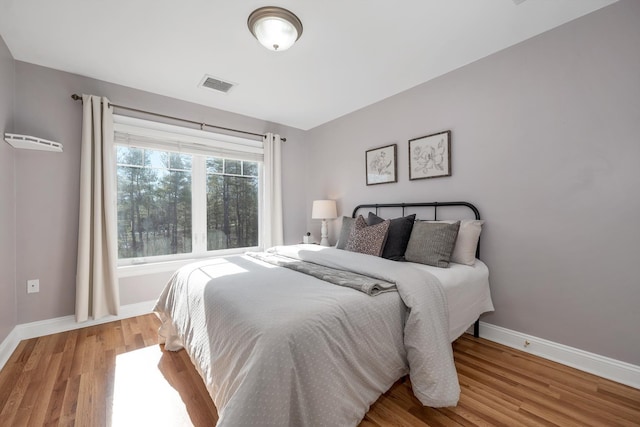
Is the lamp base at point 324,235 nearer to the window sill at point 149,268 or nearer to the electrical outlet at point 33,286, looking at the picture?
the window sill at point 149,268

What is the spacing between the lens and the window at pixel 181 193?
A: 293 centimetres

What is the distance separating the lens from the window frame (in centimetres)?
286

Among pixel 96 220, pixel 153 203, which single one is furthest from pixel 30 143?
pixel 153 203

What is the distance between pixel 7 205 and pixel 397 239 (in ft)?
10.6

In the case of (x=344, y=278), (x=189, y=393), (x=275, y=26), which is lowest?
(x=189, y=393)

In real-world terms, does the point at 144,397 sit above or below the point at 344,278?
below

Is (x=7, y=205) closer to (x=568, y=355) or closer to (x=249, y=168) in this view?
(x=249, y=168)

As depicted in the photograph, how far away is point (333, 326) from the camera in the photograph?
1.23 metres

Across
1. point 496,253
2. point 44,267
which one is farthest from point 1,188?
point 496,253

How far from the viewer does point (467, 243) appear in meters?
2.21

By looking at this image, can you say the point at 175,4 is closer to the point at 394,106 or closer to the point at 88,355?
the point at 394,106

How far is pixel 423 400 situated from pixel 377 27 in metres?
2.41

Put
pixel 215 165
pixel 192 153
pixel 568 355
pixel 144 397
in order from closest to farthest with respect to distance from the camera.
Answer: pixel 144 397
pixel 568 355
pixel 192 153
pixel 215 165

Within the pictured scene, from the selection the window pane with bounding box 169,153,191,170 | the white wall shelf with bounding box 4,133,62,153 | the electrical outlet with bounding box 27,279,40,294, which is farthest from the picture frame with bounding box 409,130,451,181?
the electrical outlet with bounding box 27,279,40,294
